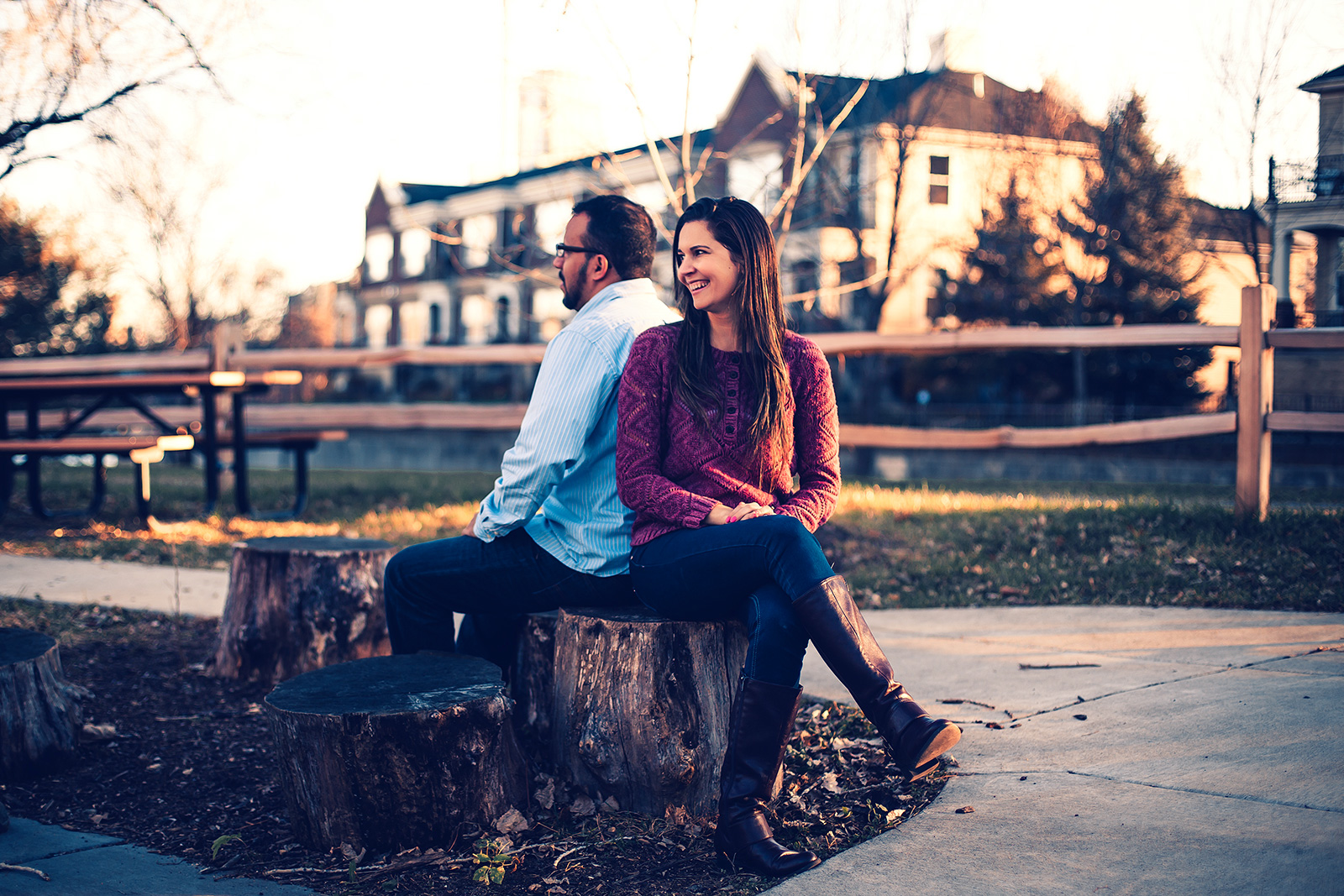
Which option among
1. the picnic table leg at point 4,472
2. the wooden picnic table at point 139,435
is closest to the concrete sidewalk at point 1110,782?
the wooden picnic table at point 139,435

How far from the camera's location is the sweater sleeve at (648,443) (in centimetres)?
280

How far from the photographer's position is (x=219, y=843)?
2.69 meters

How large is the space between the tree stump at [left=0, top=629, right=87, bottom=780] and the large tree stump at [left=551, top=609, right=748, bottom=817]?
71.1 inches

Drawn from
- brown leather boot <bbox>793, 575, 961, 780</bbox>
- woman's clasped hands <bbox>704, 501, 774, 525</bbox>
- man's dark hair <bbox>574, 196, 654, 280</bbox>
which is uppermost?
man's dark hair <bbox>574, 196, 654, 280</bbox>

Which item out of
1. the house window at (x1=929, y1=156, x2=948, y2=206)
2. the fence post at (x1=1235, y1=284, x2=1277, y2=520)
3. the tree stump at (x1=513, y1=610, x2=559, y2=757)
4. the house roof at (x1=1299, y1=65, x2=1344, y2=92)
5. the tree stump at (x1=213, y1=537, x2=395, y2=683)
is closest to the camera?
the tree stump at (x1=513, y1=610, x2=559, y2=757)

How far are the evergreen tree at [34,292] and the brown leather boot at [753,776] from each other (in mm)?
29555

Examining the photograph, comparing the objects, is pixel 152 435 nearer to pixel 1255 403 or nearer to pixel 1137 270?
pixel 1255 403

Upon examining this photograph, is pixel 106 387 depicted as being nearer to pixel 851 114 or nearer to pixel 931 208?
pixel 851 114

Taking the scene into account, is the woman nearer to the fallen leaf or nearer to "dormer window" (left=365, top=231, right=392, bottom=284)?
the fallen leaf

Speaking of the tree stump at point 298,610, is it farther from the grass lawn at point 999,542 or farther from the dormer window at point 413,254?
the dormer window at point 413,254

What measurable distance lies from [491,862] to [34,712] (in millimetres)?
1758

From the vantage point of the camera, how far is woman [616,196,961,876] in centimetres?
256

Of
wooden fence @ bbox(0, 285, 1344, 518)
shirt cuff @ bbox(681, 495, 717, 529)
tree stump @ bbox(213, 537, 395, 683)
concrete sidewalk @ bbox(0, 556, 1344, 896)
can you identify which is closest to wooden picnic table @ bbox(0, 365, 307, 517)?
wooden fence @ bbox(0, 285, 1344, 518)

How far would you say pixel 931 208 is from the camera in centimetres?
2619
